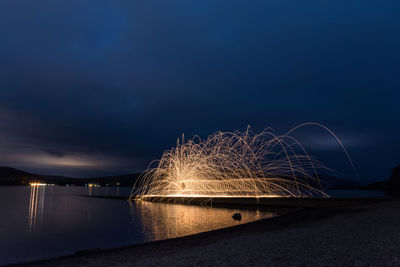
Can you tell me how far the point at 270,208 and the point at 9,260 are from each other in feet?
85.4

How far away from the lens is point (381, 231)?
10.6m

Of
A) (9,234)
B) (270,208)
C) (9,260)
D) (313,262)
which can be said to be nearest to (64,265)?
(9,260)

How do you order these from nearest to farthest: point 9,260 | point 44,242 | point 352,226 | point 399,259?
point 399,259 → point 352,226 → point 9,260 → point 44,242

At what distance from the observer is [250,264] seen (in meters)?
7.98

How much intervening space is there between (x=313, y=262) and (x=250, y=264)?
65.0 inches

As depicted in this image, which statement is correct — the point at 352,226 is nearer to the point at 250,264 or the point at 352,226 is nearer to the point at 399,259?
the point at 399,259

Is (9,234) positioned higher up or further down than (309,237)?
further down

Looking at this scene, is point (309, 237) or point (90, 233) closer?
point (309, 237)

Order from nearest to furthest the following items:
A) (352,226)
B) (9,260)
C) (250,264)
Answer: (250,264)
(352,226)
(9,260)

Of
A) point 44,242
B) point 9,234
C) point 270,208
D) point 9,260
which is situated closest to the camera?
point 9,260

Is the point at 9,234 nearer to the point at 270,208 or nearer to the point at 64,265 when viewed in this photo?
the point at 64,265

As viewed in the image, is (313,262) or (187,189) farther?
(187,189)

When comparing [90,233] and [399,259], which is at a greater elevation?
[399,259]

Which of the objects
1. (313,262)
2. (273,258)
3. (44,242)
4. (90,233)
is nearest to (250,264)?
(273,258)
